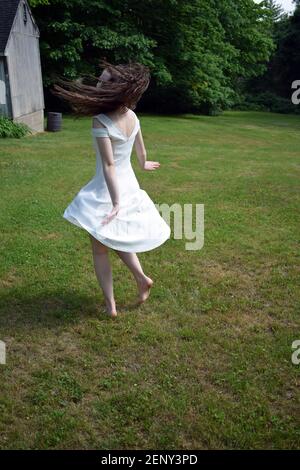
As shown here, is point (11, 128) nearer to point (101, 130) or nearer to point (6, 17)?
point (6, 17)

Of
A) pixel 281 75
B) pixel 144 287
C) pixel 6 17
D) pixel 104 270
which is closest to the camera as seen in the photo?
pixel 104 270

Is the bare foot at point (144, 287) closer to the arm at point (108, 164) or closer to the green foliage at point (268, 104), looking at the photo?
the arm at point (108, 164)

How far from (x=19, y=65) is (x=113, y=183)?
1376cm

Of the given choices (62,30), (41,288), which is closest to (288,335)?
(41,288)

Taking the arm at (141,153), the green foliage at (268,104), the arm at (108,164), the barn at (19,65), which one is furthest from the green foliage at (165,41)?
the arm at (108,164)

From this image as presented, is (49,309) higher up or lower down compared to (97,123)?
lower down

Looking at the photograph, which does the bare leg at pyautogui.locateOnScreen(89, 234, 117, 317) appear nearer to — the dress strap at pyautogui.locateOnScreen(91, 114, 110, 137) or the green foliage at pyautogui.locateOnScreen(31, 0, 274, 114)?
the dress strap at pyautogui.locateOnScreen(91, 114, 110, 137)

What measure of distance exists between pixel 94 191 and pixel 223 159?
9.49m

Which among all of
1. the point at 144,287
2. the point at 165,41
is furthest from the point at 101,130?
the point at 165,41

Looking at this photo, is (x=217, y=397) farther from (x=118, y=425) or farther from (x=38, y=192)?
(x=38, y=192)

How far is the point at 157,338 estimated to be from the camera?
12.4 feet

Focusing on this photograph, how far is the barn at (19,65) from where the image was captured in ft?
47.4

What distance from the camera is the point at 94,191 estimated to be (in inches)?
152

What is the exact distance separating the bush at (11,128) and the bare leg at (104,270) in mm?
11803
